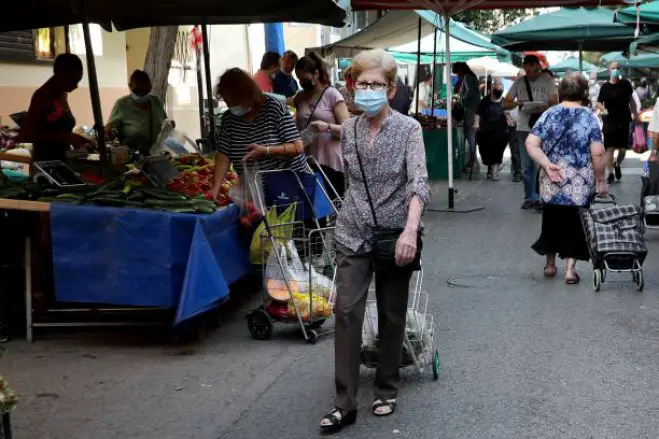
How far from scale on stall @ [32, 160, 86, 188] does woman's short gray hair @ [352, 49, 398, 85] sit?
10.3ft

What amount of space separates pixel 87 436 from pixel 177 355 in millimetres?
1647

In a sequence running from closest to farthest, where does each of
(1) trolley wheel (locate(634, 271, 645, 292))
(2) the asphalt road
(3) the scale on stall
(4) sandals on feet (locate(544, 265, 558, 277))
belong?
1. (2) the asphalt road
2. (3) the scale on stall
3. (1) trolley wheel (locate(634, 271, 645, 292))
4. (4) sandals on feet (locate(544, 265, 558, 277))

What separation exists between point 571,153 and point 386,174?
159 inches

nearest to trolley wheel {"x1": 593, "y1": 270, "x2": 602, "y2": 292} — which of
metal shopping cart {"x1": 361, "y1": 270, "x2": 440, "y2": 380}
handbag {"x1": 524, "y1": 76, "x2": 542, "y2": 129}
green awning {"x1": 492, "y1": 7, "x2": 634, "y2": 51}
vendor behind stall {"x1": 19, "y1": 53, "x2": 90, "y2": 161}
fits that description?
metal shopping cart {"x1": 361, "y1": 270, "x2": 440, "y2": 380}

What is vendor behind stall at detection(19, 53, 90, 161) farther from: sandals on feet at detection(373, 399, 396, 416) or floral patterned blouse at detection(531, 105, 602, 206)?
sandals on feet at detection(373, 399, 396, 416)

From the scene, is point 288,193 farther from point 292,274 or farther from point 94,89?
point 94,89

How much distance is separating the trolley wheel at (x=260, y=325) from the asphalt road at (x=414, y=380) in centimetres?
7

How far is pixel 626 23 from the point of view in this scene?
15938 mm

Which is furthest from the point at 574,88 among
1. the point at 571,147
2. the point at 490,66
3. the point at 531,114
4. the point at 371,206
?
the point at 490,66

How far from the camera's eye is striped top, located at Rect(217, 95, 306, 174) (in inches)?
316

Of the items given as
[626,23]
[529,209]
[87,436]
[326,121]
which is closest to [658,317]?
[326,121]

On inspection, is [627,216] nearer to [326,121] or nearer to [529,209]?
[326,121]

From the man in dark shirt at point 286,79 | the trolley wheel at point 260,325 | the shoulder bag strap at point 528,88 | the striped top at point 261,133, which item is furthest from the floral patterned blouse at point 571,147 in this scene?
the man in dark shirt at point 286,79

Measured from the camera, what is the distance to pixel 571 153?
356 inches
